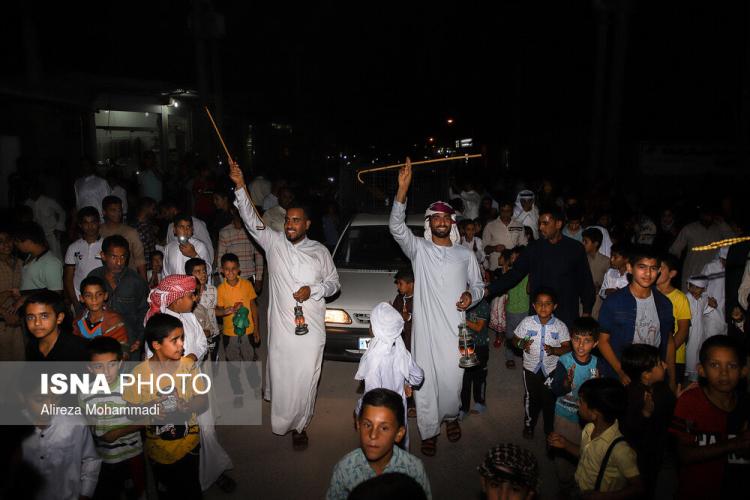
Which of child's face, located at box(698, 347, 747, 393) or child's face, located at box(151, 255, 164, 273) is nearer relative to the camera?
child's face, located at box(698, 347, 747, 393)

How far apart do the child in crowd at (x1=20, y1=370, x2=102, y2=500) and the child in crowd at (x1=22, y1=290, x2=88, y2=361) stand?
553 millimetres

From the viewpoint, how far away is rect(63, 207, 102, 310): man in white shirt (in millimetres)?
6043

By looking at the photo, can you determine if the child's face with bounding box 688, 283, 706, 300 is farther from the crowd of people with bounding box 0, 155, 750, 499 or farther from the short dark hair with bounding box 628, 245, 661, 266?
the short dark hair with bounding box 628, 245, 661, 266

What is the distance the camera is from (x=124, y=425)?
11.8 ft

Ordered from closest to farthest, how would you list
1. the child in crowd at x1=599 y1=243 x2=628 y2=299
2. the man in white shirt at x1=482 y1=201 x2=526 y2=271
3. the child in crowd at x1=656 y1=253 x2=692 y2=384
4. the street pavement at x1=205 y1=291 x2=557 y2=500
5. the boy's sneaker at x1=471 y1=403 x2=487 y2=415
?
the street pavement at x1=205 y1=291 x2=557 y2=500 → the child in crowd at x1=656 y1=253 x2=692 y2=384 → the child in crowd at x1=599 y1=243 x2=628 y2=299 → the boy's sneaker at x1=471 y1=403 x2=487 y2=415 → the man in white shirt at x1=482 y1=201 x2=526 y2=271

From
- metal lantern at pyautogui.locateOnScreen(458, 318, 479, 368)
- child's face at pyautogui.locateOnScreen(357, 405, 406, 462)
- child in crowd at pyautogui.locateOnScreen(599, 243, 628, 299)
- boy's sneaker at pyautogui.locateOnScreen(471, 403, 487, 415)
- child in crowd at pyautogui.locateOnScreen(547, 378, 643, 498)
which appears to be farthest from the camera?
boy's sneaker at pyautogui.locateOnScreen(471, 403, 487, 415)

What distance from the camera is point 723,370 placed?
3.24 metres

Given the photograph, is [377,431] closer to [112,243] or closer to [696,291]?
[112,243]

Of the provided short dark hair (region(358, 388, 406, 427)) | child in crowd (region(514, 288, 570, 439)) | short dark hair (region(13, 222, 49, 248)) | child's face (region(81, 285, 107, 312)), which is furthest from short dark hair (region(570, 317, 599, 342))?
short dark hair (region(13, 222, 49, 248))

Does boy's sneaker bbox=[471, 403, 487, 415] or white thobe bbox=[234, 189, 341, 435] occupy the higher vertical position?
white thobe bbox=[234, 189, 341, 435]

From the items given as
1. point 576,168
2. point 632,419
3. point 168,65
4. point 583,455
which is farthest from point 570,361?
point 168,65

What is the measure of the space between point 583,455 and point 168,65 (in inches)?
925

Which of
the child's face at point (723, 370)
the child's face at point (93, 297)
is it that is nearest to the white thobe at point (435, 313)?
the child's face at point (723, 370)

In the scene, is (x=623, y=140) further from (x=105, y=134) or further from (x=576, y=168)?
(x=105, y=134)
